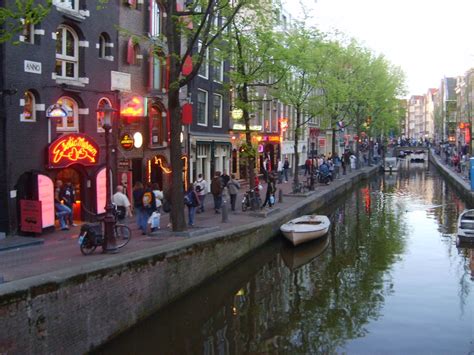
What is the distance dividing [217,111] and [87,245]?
22485mm

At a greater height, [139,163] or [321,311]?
[139,163]

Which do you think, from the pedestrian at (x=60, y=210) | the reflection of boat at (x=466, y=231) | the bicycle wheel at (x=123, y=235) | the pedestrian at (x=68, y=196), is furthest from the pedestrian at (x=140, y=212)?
the reflection of boat at (x=466, y=231)

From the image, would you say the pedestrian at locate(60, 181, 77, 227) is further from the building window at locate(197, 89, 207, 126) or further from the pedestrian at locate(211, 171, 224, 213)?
the building window at locate(197, 89, 207, 126)

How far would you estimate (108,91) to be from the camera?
2223 centimetres

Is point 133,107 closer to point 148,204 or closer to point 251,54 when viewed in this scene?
point 251,54

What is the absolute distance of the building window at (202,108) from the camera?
1291 inches

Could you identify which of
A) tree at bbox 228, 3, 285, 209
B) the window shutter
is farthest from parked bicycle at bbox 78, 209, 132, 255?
tree at bbox 228, 3, 285, 209

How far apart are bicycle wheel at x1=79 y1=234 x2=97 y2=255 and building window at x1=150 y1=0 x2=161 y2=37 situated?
14078 millimetres

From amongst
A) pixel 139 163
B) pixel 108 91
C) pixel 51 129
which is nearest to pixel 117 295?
pixel 51 129

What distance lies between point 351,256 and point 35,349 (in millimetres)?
14268

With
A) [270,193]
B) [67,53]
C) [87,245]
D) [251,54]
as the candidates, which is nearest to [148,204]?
[87,245]

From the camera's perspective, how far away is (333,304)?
15.2 metres

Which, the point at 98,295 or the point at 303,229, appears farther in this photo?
the point at 303,229

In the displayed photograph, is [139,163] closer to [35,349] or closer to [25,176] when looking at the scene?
[25,176]
